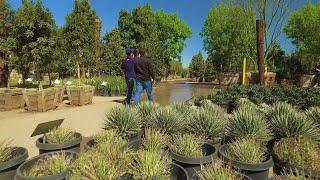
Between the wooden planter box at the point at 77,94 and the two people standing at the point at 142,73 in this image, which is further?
the wooden planter box at the point at 77,94

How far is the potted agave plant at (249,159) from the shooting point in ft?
12.9

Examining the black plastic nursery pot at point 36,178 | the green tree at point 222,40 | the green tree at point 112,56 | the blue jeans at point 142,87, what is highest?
the green tree at point 222,40

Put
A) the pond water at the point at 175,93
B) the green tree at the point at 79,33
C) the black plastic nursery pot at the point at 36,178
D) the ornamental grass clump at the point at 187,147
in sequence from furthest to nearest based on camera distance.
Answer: the green tree at the point at 79,33 → the pond water at the point at 175,93 → the ornamental grass clump at the point at 187,147 → the black plastic nursery pot at the point at 36,178

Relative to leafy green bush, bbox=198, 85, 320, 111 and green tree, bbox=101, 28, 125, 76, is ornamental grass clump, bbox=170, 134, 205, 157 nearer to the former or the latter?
leafy green bush, bbox=198, 85, 320, 111

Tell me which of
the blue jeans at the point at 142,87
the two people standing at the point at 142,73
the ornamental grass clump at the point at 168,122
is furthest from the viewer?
the blue jeans at the point at 142,87

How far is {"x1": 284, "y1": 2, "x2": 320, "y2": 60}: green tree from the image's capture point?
30922 millimetres

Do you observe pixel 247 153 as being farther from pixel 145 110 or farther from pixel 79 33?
pixel 79 33

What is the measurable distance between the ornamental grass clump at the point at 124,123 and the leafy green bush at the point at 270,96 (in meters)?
4.76

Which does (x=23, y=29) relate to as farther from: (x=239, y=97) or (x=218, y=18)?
(x=218, y=18)

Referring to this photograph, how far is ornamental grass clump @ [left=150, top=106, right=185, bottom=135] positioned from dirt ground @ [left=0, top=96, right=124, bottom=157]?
2.16 m

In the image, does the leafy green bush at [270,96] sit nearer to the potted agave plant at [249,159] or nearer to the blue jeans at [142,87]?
the blue jeans at [142,87]

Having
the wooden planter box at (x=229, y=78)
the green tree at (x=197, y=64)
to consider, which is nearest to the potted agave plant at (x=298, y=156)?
the wooden planter box at (x=229, y=78)

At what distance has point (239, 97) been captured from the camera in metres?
10.2

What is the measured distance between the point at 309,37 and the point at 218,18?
12.3m
